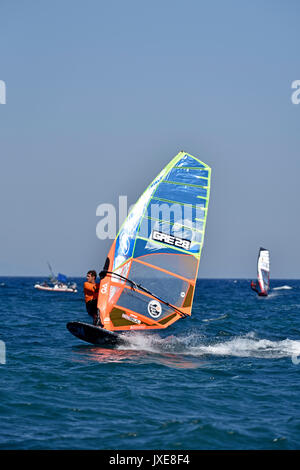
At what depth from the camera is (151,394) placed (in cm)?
992

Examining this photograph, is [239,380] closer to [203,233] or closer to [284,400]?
[284,400]

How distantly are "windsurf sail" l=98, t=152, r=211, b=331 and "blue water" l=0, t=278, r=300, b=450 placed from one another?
1.12m

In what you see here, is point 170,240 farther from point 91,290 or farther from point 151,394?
point 151,394

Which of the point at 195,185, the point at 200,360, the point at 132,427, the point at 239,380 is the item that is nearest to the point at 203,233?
the point at 195,185

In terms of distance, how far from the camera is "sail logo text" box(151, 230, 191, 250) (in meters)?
14.7

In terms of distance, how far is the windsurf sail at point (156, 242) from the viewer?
14625 millimetres

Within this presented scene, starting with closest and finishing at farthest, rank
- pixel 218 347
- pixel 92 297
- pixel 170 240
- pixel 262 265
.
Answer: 1. pixel 170 240
2. pixel 92 297
3. pixel 218 347
4. pixel 262 265

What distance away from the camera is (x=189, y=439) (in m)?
7.68

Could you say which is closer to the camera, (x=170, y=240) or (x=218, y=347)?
(x=170, y=240)

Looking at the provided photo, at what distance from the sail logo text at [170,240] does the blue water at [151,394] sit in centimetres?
263

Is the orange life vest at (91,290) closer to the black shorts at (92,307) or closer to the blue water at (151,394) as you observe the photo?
the black shorts at (92,307)

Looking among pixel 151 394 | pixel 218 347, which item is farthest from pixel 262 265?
pixel 151 394

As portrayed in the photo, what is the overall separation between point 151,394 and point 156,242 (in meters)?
5.47

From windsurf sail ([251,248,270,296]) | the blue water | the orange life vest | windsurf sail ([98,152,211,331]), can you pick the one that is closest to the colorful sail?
windsurf sail ([251,248,270,296])
